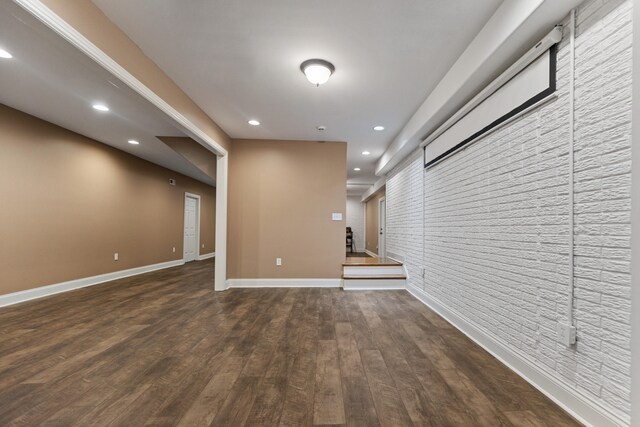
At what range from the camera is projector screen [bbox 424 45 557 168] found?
1807 millimetres

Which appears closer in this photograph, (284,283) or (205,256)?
(284,283)

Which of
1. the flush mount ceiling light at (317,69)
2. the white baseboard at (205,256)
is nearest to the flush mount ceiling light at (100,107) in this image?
the flush mount ceiling light at (317,69)

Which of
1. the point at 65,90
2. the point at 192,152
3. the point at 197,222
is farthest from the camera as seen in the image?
the point at 197,222

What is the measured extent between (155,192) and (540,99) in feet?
23.2

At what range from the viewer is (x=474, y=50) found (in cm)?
223

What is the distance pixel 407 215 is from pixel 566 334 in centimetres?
344

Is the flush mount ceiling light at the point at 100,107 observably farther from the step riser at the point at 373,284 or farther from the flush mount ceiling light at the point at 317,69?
the step riser at the point at 373,284

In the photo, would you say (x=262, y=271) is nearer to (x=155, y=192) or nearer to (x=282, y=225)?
(x=282, y=225)

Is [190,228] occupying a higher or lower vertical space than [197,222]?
lower

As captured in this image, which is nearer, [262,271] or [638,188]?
[638,188]

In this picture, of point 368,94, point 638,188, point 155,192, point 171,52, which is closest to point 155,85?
point 171,52

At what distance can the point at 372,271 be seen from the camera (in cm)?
495

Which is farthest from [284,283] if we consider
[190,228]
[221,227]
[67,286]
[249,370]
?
[190,228]

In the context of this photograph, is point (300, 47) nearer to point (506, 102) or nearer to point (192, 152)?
point (506, 102)
